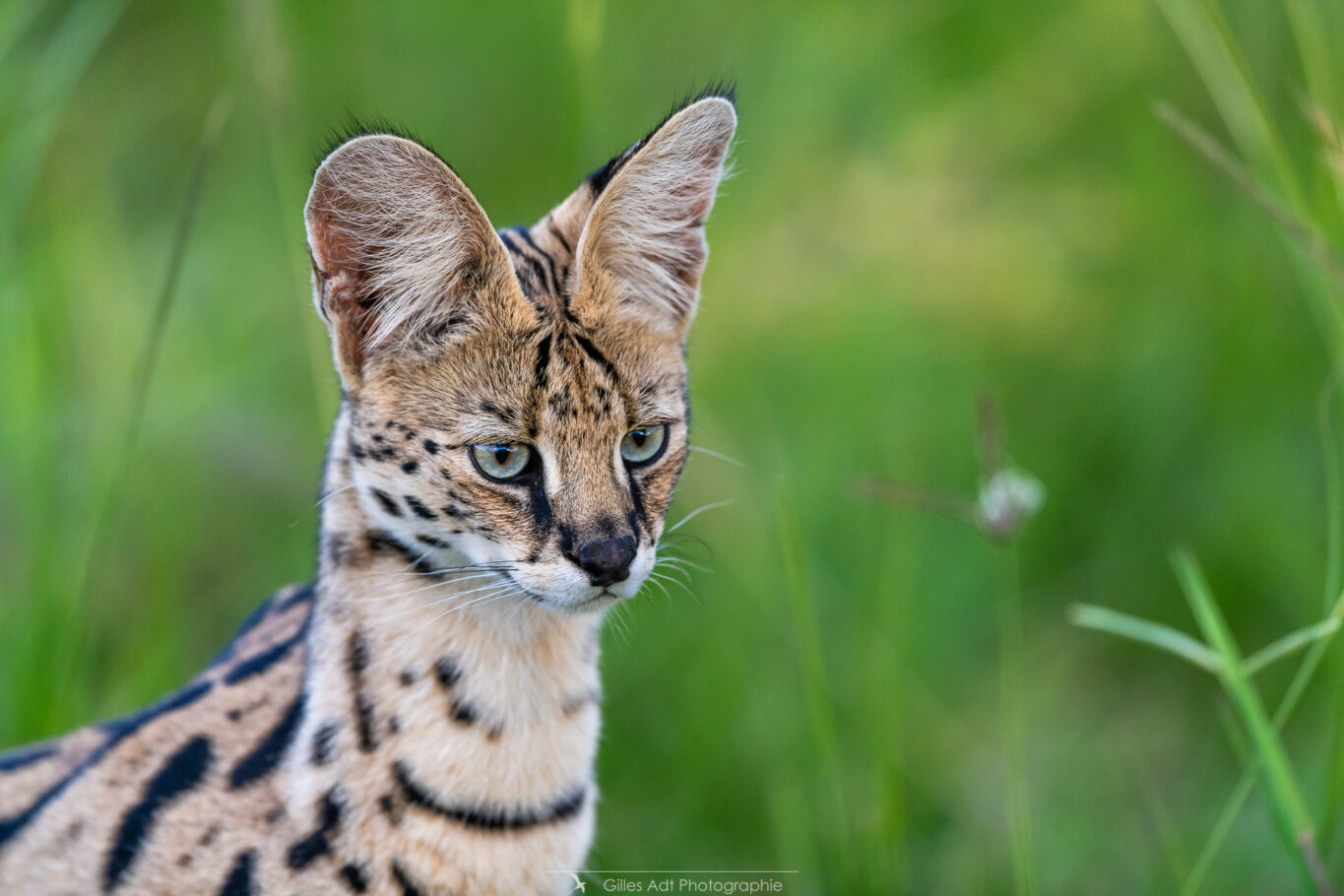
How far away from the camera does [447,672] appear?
2727mm

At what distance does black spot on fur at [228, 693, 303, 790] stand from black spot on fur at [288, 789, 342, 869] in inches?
6.0

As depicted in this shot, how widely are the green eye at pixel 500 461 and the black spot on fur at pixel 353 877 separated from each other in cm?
76

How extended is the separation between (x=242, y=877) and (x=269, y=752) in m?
0.24

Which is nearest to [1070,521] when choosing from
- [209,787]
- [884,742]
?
[884,742]

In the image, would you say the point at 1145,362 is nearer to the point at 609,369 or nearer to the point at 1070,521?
the point at 1070,521

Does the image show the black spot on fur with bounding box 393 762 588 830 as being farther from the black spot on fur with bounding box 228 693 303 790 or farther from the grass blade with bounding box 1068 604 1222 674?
the grass blade with bounding box 1068 604 1222 674

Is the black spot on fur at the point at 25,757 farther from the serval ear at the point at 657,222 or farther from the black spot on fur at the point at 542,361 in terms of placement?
the serval ear at the point at 657,222

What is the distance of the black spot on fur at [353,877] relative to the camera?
2.61m

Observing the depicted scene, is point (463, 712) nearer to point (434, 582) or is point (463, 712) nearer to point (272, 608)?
point (434, 582)

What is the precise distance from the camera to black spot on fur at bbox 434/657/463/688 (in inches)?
107

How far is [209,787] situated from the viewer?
2711 millimetres

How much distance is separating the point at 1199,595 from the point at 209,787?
6.19 ft

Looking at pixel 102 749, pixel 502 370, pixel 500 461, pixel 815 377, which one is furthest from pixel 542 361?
pixel 815 377

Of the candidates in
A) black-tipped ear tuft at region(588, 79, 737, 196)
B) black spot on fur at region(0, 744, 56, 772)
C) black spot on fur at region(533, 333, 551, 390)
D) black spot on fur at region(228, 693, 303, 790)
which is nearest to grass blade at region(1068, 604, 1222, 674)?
black spot on fur at region(533, 333, 551, 390)
